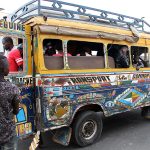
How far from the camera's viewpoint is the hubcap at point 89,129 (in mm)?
5858

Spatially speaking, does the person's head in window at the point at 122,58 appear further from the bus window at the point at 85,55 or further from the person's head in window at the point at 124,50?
the bus window at the point at 85,55

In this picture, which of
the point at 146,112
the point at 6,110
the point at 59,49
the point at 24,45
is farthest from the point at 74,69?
the point at 146,112

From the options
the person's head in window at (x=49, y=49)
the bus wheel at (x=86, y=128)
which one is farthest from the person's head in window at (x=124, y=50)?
the person's head in window at (x=49, y=49)

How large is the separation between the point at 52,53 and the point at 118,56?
1.91 m

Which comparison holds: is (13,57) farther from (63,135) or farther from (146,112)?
(146,112)

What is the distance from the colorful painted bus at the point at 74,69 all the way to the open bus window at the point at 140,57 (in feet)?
0.12

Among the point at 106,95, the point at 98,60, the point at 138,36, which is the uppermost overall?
the point at 138,36

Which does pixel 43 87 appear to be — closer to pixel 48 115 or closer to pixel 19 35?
pixel 48 115

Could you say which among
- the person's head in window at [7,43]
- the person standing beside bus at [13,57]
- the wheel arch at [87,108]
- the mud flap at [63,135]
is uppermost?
the person's head in window at [7,43]

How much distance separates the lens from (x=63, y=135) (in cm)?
559

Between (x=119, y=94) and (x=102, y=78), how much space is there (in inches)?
27.4

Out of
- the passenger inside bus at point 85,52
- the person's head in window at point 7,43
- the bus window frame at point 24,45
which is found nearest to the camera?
the bus window frame at point 24,45

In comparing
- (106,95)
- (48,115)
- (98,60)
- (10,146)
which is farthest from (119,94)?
(10,146)

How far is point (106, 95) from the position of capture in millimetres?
6156
